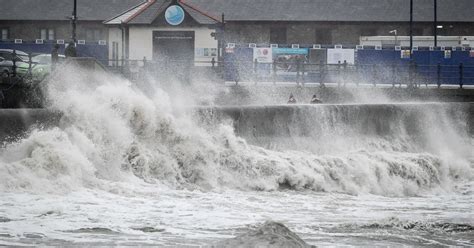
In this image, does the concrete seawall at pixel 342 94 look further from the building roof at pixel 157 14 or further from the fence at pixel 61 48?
the fence at pixel 61 48

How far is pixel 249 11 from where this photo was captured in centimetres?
6159

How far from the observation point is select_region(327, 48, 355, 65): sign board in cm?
4562

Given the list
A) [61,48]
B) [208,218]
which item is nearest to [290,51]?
[61,48]

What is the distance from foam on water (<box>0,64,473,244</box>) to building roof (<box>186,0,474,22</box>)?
3261cm

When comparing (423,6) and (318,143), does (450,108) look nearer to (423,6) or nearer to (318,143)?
(318,143)

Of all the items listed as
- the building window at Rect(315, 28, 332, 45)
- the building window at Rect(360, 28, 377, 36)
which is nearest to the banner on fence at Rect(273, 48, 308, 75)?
the building window at Rect(315, 28, 332, 45)

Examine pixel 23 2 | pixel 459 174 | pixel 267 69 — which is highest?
pixel 23 2

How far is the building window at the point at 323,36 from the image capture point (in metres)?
60.9

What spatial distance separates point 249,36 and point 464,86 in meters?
22.7

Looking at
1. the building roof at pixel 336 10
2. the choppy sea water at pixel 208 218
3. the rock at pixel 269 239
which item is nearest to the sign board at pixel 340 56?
the building roof at pixel 336 10

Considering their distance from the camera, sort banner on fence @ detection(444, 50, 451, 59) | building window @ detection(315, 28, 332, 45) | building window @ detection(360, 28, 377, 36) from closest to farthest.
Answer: banner on fence @ detection(444, 50, 451, 59), building window @ detection(360, 28, 377, 36), building window @ detection(315, 28, 332, 45)

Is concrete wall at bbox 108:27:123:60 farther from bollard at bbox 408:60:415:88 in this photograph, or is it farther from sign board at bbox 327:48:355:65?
bollard at bbox 408:60:415:88

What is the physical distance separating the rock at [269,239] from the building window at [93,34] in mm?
50320

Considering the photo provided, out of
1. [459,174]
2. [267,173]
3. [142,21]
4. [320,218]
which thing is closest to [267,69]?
[142,21]
